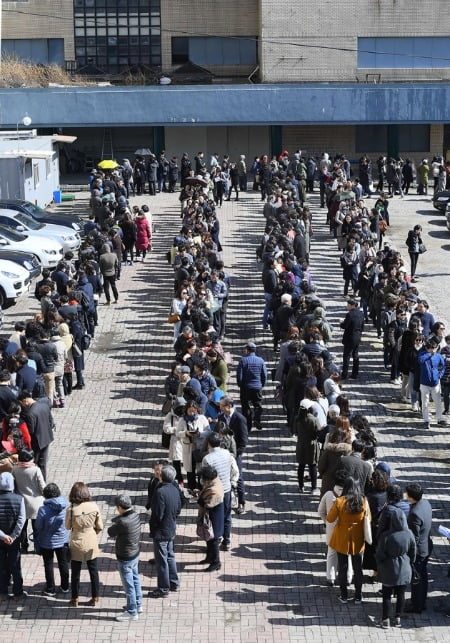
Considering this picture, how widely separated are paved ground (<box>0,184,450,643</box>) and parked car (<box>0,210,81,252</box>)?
3.37 metres

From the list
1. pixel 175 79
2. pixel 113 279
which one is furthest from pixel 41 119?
pixel 113 279

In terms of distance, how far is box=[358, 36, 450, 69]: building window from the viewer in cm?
5284

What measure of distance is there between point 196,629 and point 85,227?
19.6 metres

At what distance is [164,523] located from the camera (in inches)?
518

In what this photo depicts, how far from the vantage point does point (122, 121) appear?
47.1 metres

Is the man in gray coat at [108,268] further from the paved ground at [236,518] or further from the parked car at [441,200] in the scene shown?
the parked car at [441,200]

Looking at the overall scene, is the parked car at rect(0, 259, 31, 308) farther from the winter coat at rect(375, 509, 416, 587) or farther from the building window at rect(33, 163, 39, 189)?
the winter coat at rect(375, 509, 416, 587)

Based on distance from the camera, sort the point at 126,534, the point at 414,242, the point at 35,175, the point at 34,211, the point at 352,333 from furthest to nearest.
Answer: the point at 35,175 → the point at 34,211 → the point at 414,242 → the point at 352,333 → the point at 126,534

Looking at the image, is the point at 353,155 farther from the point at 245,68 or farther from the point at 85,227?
the point at 85,227

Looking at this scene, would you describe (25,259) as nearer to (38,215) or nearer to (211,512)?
(38,215)

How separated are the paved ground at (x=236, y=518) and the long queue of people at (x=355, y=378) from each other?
1.31 ft

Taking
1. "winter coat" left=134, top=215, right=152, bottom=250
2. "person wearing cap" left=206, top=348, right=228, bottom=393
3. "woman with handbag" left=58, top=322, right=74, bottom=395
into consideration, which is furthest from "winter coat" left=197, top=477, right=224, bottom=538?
"winter coat" left=134, top=215, right=152, bottom=250

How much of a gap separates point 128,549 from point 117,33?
4532 cm

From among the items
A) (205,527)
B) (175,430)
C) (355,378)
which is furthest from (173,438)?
(355,378)
